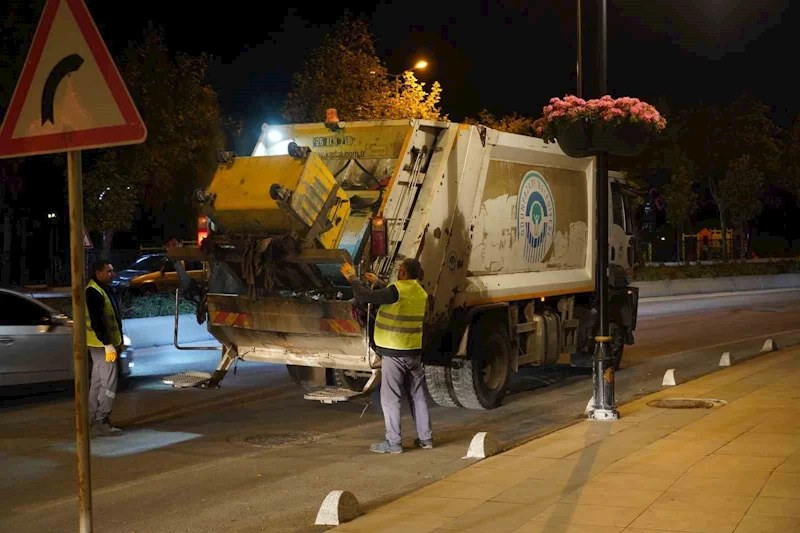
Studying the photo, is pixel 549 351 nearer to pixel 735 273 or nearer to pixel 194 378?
pixel 194 378

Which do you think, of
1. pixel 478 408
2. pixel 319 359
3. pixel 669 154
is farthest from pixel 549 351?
pixel 669 154

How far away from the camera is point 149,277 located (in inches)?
1096

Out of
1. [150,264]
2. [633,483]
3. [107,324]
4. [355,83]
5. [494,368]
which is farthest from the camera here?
[150,264]

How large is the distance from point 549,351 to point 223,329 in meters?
4.22

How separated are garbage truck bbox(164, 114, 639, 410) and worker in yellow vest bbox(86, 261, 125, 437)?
0.99m

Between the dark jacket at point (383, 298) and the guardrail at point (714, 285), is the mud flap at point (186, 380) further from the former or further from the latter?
the guardrail at point (714, 285)

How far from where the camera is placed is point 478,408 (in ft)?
36.7

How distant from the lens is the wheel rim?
1125 centimetres

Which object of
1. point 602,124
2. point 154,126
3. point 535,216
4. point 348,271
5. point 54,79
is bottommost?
point 348,271

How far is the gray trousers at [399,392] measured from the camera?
8.78 meters

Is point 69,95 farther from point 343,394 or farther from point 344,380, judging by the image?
point 344,380

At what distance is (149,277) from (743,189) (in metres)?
30.2

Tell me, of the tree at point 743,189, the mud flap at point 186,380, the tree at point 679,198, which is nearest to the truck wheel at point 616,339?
the mud flap at point 186,380

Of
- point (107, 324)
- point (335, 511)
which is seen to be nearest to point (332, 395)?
point (107, 324)
